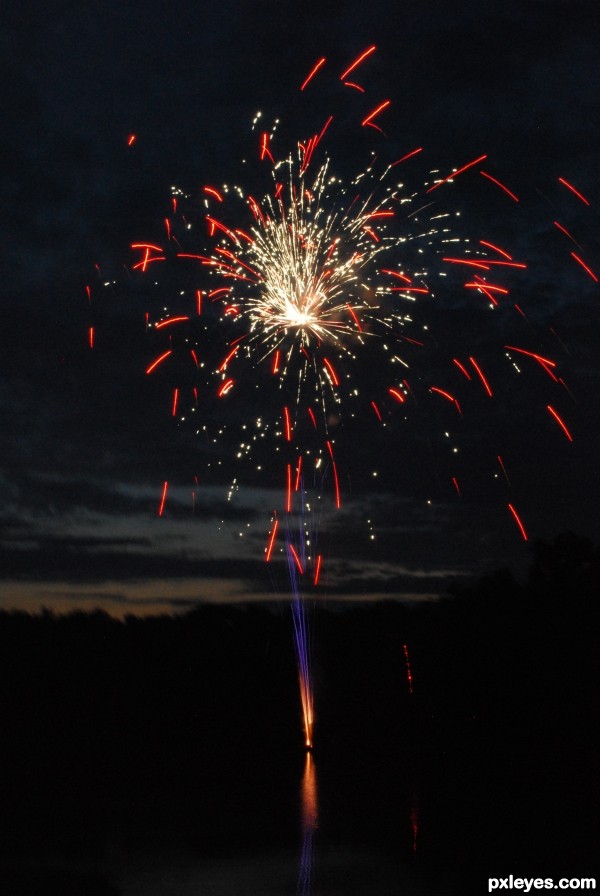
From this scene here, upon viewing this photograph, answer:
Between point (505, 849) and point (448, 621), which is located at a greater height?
point (448, 621)

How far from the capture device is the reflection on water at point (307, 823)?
805 cm

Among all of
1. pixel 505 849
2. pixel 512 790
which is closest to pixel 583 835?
pixel 505 849

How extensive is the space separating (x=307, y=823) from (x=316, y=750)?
873cm

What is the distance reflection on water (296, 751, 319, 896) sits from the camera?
8.05 meters

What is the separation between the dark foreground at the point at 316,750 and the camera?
28.3ft

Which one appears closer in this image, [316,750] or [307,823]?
[307,823]

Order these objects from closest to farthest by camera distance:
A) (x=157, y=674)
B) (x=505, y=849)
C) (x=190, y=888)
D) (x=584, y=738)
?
(x=190, y=888) < (x=505, y=849) < (x=584, y=738) < (x=157, y=674)

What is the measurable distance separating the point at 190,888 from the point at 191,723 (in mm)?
16423

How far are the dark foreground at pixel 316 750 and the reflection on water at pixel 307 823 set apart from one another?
40 mm

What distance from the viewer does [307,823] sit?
420 inches

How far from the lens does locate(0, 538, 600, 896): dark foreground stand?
339 inches

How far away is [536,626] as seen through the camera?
85.1 feet

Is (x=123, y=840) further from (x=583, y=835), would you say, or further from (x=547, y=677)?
(x=547, y=677)

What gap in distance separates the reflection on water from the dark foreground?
4cm
